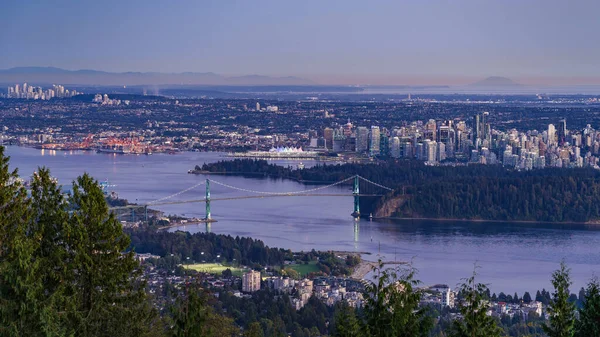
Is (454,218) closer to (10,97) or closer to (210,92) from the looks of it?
(10,97)

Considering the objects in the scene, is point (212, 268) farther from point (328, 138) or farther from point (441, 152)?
point (328, 138)

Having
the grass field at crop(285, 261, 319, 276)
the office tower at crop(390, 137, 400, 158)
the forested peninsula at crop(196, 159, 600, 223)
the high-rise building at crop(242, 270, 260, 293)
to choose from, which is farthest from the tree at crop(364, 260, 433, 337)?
the office tower at crop(390, 137, 400, 158)

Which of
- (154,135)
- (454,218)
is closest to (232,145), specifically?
(154,135)

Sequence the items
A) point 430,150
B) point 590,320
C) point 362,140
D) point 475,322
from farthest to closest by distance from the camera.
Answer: point 362,140 → point 430,150 → point 590,320 → point 475,322

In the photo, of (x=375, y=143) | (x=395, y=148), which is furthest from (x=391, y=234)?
(x=375, y=143)

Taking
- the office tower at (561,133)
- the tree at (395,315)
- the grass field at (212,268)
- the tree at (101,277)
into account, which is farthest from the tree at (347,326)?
A: the office tower at (561,133)

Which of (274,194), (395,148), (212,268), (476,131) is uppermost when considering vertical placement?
(476,131)
